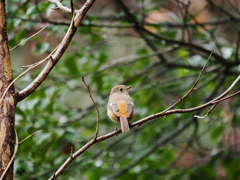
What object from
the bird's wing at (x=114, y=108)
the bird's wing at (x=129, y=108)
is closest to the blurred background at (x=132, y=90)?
the bird's wing at (x=114, y=108)

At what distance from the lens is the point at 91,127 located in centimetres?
592

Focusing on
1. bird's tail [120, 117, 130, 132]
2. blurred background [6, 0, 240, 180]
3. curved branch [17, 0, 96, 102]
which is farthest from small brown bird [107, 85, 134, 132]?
curved branch [17, 0, 96, 102]

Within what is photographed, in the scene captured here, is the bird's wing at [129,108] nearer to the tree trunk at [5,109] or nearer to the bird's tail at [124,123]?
the bird's tail at [124,123]

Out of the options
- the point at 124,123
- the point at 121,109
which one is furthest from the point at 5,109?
the point at 121,109

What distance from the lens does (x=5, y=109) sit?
7.65ft

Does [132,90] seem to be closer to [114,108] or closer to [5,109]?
[114,108]

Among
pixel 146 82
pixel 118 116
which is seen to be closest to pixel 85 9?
pixel 118 116

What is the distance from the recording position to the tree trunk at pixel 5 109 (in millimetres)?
Answer: 2281

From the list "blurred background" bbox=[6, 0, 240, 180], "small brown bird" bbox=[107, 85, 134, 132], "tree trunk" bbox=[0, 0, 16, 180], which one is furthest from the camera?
"blurred background" bbox=[6, 0, 240, 180]

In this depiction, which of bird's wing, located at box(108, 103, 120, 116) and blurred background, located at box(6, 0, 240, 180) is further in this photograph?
blurred background, located at box(6, 0, 240, 180)

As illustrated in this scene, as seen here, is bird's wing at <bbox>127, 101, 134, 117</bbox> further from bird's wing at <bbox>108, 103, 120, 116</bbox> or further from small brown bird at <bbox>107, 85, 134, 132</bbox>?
bird's wing at <bbox>108, 103, 120, 116</bbox>

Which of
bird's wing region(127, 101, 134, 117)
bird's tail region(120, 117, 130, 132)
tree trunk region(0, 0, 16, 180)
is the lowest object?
bird's tail region(120, 117, 130, 132)

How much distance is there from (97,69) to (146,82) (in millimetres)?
681

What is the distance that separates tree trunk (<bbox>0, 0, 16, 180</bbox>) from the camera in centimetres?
228
